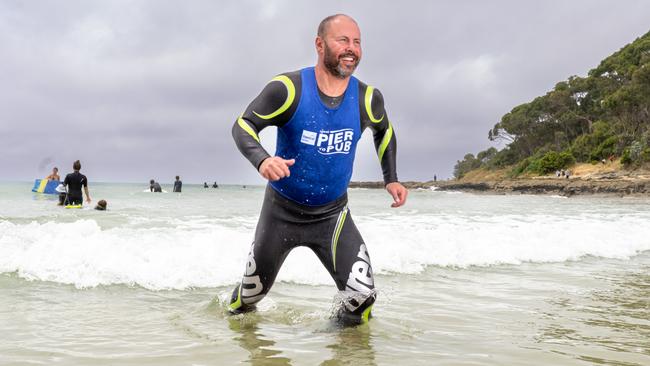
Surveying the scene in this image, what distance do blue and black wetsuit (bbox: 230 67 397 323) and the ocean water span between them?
380 millimetres

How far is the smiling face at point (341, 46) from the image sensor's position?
345cm

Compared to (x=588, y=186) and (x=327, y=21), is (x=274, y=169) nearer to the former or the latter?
(x=327, y=21)

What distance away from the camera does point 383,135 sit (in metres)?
4.11

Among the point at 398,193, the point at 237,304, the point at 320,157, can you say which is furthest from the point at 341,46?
the point at 237,304

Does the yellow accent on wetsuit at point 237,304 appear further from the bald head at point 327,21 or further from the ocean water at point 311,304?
the bald head at point 327,21

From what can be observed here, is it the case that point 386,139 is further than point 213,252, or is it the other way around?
point 213,252

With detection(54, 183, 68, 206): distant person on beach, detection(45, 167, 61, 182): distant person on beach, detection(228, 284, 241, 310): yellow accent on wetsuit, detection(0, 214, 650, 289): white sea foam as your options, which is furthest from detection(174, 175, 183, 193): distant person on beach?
detection(228, 284, 241, 310): yellow accent on wetsuit

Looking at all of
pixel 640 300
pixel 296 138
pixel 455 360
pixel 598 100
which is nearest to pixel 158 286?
pixel 296 138

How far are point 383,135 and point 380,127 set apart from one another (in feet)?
0.33

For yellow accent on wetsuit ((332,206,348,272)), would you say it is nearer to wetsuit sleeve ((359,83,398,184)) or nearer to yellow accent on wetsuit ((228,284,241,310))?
wetsuit sleeve ((359,83,398,184))

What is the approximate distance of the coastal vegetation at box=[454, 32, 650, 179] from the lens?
50969mm

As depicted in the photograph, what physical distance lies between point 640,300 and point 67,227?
8185mm

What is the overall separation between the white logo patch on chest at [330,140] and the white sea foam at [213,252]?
3.20 meters

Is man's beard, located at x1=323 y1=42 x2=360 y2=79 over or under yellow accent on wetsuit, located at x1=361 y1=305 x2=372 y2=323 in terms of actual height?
over
